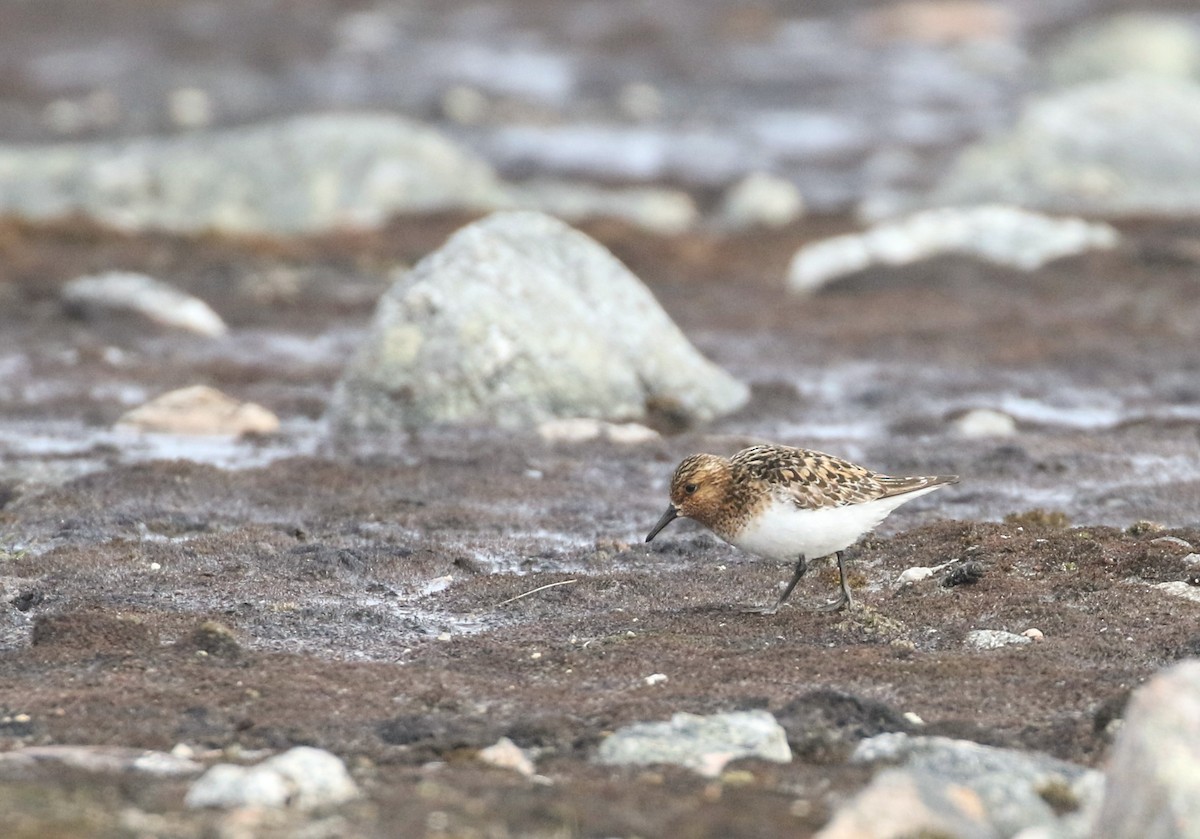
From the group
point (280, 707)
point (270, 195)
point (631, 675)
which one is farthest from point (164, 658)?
point (270, 195)

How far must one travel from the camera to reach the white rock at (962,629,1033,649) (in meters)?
7.56

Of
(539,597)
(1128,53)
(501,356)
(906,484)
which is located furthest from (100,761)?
(1128,53)

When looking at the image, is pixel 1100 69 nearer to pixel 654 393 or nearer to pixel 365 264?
pixel 365 264

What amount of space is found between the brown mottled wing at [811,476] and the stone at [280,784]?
3.05 meters

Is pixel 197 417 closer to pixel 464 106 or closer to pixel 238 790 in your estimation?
pixel 238 790

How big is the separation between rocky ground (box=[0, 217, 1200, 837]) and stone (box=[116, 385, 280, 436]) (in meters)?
0.32

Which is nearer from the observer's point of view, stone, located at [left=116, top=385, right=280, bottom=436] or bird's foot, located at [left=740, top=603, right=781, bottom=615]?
bird's foot, located at [left=740, top=603, right=781, bottom=615]

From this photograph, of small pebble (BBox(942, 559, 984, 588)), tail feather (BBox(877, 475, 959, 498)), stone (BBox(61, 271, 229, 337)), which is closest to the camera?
tail feather (BBox(877, 475, 959, 498))

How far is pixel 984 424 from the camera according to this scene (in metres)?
13.7

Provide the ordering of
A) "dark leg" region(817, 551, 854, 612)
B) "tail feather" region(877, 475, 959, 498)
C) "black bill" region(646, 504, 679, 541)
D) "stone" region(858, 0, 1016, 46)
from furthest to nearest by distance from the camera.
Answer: "stone" region(858, 0, 1016, 46) < "black bill" region(646, 504, 679, 541) < "tail feather" region(877, 475, 959, 498) < "dark leg" region(817, 551, 854, 612)

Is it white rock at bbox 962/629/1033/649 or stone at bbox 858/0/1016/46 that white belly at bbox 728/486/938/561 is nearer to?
white rock at bbox 962/629/1033/649

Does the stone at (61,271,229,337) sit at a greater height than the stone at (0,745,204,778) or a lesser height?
greater

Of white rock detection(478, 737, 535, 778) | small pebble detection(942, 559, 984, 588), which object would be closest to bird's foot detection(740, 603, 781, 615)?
small pebble detection(942, 559, 984, 588)

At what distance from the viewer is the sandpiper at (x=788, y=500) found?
7.73 metres
